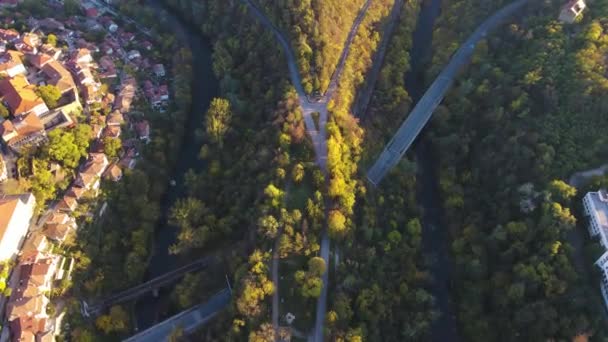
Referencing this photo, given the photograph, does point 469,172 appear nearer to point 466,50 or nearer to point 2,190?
point 466,50

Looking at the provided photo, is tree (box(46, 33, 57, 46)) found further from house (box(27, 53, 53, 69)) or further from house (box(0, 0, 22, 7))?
house (box(0, 0, 22, 7))

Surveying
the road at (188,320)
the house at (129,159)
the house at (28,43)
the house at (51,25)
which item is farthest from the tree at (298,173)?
the house at (51,25)

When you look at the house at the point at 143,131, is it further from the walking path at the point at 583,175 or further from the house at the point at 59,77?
the walking path at the point at 583,175

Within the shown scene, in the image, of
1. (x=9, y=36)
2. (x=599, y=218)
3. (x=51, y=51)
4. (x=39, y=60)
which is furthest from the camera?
(x=9, y=36)

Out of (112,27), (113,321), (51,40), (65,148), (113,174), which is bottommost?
(113,321)

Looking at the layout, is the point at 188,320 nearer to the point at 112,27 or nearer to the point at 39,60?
the point at 39,60

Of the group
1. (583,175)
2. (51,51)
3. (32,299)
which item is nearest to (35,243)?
(32,299)
